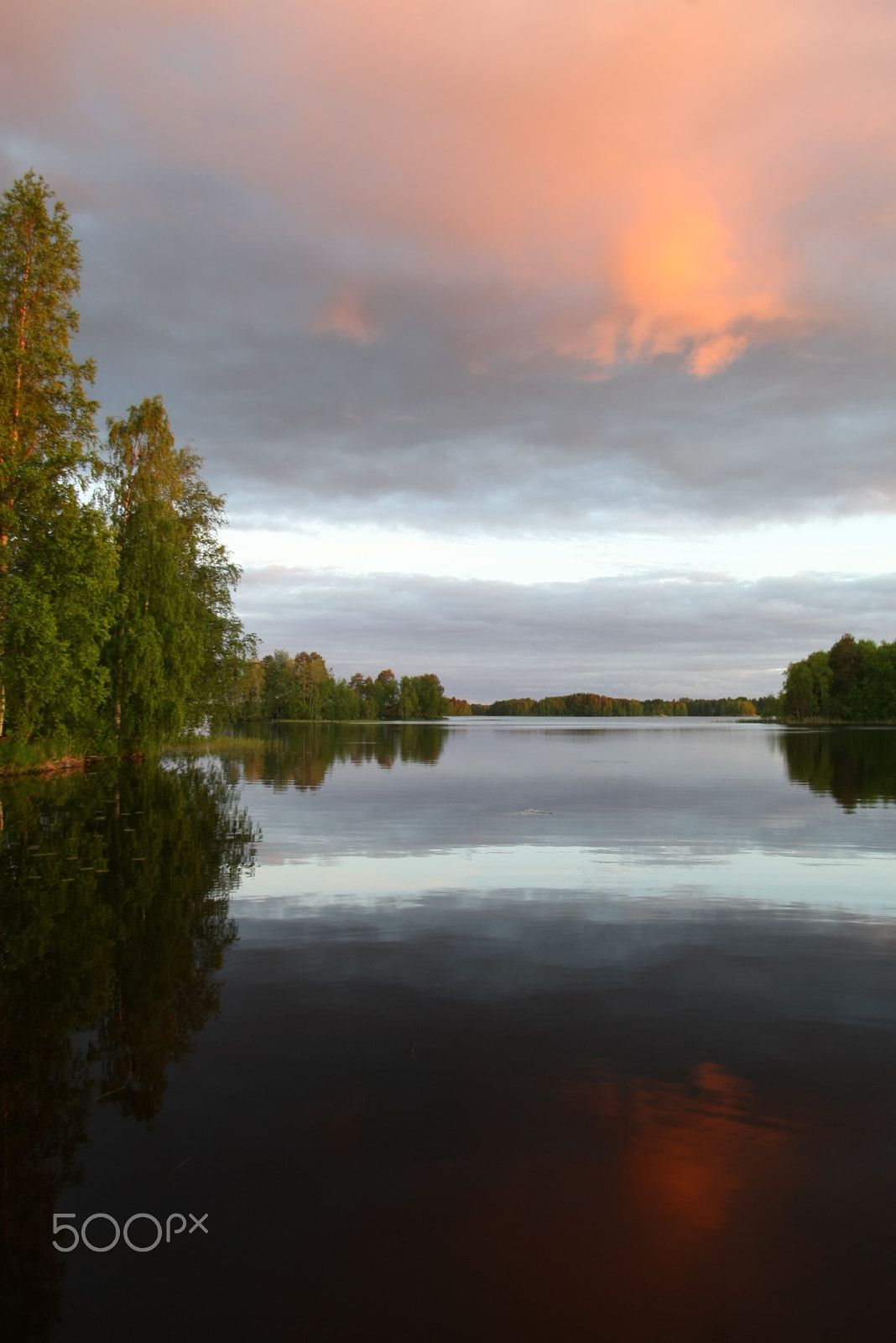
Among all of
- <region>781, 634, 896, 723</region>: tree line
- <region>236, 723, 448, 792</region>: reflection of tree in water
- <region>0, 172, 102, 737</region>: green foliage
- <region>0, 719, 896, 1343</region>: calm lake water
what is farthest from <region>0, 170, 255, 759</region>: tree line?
<region>781, 634, 896, 723</region>: tree line

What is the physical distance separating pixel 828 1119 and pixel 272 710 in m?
182

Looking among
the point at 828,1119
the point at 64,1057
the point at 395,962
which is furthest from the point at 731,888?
the point at 64,1057

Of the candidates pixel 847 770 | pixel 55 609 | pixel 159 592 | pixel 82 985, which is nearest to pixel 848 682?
pixel 847 770

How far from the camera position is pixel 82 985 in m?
9.15

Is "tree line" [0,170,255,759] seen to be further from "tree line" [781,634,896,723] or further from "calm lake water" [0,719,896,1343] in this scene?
"tree line" [781,634,896,723]

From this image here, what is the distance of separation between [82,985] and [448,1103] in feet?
16.2

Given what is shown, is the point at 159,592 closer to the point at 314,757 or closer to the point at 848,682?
the point at 314,757

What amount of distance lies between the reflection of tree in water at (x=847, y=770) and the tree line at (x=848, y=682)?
96.5 meters

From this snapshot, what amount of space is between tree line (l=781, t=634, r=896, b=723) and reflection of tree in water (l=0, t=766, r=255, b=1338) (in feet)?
544

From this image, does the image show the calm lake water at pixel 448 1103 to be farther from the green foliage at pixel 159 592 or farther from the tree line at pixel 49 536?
the green foliage at pixel 159 592

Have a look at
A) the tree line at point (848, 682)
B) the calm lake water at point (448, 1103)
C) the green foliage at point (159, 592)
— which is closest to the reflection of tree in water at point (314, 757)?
the green foliage at point (159, 592)

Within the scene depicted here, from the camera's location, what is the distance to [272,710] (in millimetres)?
183375

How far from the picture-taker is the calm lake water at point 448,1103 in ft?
14.9

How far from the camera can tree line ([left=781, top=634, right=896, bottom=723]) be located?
15850 cm
